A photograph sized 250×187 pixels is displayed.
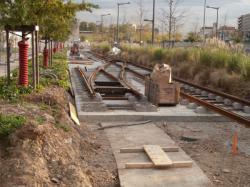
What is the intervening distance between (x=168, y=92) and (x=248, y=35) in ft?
216

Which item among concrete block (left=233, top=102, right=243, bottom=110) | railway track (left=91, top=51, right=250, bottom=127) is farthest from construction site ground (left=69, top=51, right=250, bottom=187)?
concrete block (left=233, top=102, right=243, bottom=110)

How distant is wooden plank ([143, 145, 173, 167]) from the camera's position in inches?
296

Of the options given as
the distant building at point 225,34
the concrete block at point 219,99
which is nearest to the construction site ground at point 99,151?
the concrete block at point 219,99

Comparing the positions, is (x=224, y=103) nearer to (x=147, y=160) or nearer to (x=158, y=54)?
(x=147, y=160)

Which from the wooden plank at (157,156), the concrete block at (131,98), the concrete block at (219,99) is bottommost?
the wooden plank at (157,156)

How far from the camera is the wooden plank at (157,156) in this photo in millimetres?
7530

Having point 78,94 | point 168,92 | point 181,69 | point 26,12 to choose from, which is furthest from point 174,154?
point 181,69

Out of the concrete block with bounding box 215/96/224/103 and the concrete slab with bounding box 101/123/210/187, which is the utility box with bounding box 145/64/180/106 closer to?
the concrete block with bounding box 215/96/224/103

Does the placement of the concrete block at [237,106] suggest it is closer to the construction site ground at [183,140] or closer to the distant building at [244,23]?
the construction site ground at [183,140]

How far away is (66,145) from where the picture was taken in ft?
25.8

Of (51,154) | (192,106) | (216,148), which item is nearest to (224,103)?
(192,106)

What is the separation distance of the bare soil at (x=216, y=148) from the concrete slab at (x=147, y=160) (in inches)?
9.2

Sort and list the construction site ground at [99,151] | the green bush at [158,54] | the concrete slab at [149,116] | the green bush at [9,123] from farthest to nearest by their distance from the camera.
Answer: the green bush at [158,54]
the concrete slab at [149,116]
the green bush at [9,123]
the construction site ground at [99,151]

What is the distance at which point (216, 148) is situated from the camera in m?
9.08
